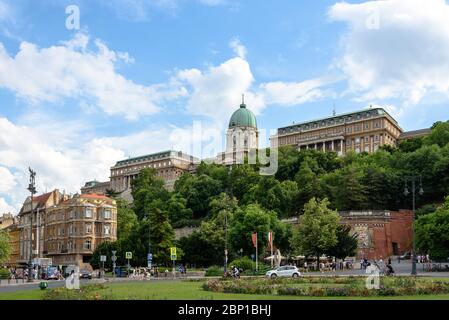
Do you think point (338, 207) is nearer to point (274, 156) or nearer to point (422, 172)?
point (422, 172)

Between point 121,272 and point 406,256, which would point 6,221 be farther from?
point 406,256

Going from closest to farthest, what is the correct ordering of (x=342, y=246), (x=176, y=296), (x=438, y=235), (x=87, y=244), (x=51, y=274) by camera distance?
(x=176, y=296) < (x=438, y=235) < (x=342, y=246) < (x=51, y=274) < (x=87, y=244)

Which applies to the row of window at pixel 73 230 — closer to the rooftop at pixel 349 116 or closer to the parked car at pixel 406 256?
the parked car at pixel 406 256

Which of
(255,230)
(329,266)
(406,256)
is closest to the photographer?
(329,266)

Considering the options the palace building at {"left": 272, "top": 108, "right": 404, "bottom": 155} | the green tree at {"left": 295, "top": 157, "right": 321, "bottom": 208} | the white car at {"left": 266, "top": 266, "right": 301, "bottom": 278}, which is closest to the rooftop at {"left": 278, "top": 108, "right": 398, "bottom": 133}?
the palace building at {"left": 272, "top": 108, "right": 404, "bottom": 155}

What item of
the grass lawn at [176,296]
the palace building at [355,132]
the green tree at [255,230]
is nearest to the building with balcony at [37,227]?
the green tree at [255,230]

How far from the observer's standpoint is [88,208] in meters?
118

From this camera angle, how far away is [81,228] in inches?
4589

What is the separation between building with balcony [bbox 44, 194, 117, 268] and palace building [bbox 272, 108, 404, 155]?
8141 cm

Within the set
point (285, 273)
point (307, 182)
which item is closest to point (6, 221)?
point (307, 182)

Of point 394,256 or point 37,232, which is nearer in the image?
point 394,256

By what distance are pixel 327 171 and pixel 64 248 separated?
5920 centimetres

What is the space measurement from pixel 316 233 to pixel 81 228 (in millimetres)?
56970

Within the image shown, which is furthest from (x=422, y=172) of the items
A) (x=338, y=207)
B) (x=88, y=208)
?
(x=88, y=208)
